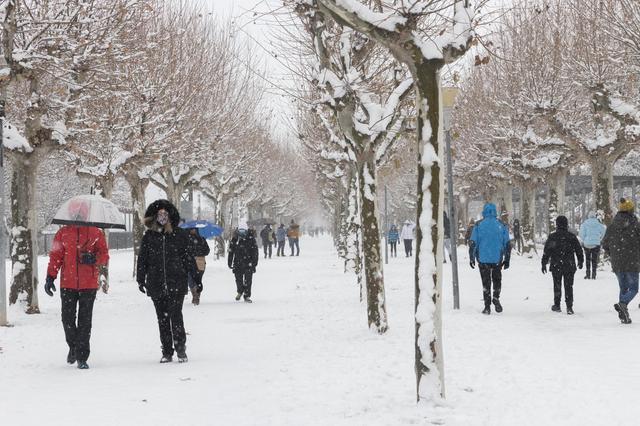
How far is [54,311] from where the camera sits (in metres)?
13.2

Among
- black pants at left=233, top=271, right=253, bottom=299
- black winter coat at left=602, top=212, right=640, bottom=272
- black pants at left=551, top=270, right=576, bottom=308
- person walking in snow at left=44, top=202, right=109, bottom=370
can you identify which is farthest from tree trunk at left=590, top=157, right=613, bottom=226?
person walking in snow at left=44, top=202, right=109, bottom=370

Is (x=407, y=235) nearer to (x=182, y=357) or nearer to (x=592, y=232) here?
(x=592, y=232)

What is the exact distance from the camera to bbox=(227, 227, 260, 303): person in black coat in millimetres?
14750

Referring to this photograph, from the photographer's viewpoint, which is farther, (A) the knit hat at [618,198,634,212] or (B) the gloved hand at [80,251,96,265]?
(A) the knit hat at [618,198,634,212]

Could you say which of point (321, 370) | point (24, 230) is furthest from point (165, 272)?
point (24, 230)

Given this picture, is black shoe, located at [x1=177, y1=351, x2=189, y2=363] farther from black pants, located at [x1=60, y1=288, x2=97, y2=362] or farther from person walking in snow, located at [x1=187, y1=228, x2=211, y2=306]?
person walking in snow, located at [x1=187, y1=228, x2=211, y2=306]

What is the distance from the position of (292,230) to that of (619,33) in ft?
83.2

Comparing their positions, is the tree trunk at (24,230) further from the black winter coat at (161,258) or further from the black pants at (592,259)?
the black pants at (592,259)

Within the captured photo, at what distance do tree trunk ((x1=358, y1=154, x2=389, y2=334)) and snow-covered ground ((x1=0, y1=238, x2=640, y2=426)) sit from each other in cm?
32

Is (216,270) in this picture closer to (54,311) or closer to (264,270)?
(264,270)

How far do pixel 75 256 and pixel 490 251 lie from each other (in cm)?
685

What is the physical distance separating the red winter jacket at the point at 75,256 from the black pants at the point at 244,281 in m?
7.15

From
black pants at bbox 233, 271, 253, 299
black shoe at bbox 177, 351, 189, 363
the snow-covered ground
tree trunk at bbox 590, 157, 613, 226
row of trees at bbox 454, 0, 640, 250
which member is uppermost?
row of trees at bbox 454, 0, 640, 250

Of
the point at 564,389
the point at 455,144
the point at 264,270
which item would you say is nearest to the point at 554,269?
the point at 564,389
